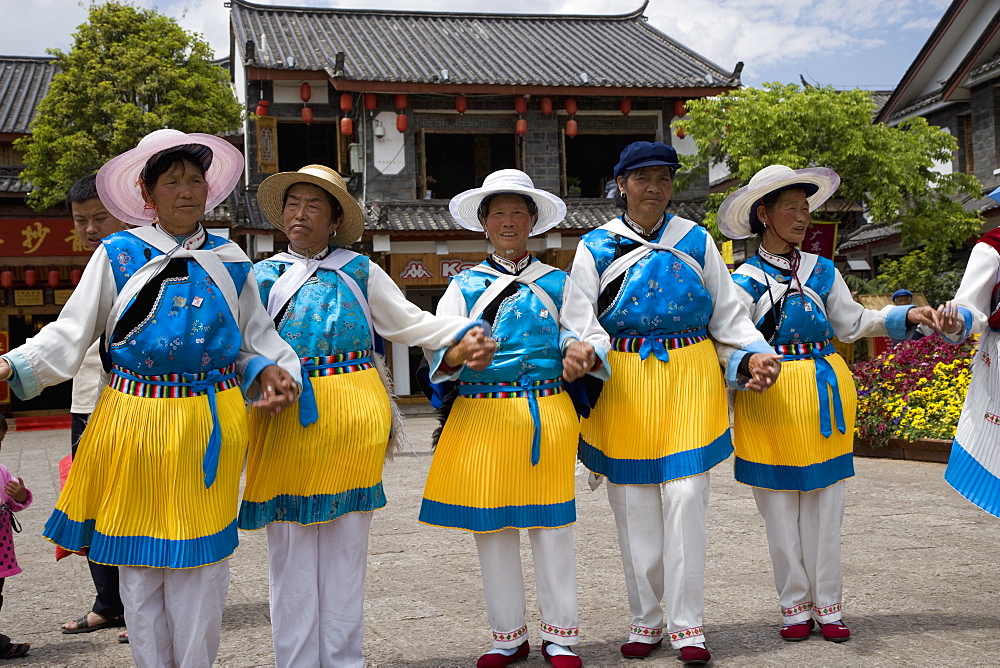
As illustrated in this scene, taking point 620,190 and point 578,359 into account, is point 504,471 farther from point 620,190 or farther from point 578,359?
point 620,190

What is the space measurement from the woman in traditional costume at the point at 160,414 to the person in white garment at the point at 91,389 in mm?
1147

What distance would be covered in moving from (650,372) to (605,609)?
49.9 inches

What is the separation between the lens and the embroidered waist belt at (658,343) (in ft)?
12.9

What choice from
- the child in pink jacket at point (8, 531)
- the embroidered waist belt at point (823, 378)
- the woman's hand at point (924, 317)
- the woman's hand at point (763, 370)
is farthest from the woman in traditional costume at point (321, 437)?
the woman's hand at point (924, 317)

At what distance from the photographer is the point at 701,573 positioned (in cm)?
377

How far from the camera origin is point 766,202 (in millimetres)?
4285

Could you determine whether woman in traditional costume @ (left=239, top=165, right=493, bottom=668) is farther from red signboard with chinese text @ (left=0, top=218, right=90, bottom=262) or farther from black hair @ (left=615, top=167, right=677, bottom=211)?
red signboard with chinese text @ (left=0, top=218, right=90, bottom=262)

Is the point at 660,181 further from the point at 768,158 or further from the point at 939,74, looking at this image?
the point at 939,74

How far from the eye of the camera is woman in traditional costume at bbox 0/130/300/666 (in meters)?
3.00

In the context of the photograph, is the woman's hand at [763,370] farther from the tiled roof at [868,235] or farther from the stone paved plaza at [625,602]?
the tiled roof at [868,235]

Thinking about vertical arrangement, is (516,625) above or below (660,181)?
below

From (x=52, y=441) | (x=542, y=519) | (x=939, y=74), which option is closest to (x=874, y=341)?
(x=939, y=74)

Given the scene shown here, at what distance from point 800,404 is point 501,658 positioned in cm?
163

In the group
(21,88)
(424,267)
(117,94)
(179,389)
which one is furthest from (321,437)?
(21,88)
